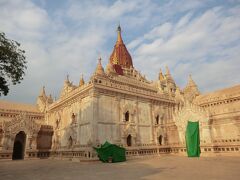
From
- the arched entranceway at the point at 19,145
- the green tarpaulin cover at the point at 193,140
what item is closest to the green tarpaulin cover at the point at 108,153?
the green tarpaulin cover at the point at 193,140

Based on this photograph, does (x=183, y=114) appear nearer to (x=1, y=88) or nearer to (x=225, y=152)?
(x=225, y=152)

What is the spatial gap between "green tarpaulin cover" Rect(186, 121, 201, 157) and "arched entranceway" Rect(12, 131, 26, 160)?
22778 mm

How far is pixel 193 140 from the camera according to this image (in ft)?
77.2

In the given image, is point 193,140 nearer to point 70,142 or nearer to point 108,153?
point 108,153

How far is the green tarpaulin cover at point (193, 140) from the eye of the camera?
75.8 feet

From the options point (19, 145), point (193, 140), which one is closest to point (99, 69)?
point (19, 145)

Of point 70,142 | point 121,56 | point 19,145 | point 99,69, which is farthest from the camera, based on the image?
point 121,56

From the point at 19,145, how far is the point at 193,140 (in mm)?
24815

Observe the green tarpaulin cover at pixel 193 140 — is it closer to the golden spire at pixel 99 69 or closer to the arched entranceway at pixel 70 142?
the arched entranceway at pixel 70 142

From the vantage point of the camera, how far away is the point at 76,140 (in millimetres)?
24422

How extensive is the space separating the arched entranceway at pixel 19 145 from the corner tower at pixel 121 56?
2500cm

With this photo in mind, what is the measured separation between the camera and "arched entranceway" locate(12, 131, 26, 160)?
1164 inches

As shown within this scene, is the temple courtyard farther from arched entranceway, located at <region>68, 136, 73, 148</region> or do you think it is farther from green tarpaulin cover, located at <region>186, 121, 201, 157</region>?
arched entranceway, located at <region>68, 136, 73, 148</region>

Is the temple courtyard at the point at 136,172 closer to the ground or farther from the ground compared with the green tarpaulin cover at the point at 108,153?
closer to the ground
